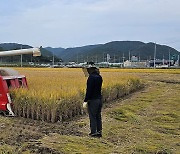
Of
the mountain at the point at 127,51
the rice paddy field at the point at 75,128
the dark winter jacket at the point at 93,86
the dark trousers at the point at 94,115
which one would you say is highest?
the mountain at the point at 127,51

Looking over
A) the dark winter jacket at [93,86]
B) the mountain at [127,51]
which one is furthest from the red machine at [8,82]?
the mountain at [127,51]

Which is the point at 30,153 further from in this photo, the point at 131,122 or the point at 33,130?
the point at 131,122

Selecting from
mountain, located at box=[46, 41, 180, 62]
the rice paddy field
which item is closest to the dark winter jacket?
the rice paddy field

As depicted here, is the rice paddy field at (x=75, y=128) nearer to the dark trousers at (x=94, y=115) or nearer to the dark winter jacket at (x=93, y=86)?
the dark trousers at (x=94, y=115)

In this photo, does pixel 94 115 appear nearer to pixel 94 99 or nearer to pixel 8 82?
pixel 94 99

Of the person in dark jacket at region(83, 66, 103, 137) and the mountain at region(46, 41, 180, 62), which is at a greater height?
the mountain at region(46, 41, 180, 62)

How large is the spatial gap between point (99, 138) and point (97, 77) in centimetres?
122

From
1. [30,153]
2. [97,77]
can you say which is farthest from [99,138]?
[30,153]

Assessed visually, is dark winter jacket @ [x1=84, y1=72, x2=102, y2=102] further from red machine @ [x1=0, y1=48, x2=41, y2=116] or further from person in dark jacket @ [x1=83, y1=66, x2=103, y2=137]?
red machine @ [x1=0, y1=48, x2=41, y2=116]

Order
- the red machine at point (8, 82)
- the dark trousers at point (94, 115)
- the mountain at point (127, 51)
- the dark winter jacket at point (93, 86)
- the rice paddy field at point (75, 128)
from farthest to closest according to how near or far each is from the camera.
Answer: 1. the mountain at point (127, 51)
2. the red machine at point (8, 82)
3. the dark trousers at point (94, 115)
4. the dark winter jacket at point (93, 86)
5. the rice paddy field at point (75, 128)

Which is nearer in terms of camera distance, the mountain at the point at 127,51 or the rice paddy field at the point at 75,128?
the rice paddy field at the point at 75,128

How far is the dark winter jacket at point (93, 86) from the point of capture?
6461 millimetres

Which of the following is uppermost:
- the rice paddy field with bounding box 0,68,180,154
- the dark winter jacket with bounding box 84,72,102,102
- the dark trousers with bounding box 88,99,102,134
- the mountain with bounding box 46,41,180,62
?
the mountain with bounding box 46,41,180,62

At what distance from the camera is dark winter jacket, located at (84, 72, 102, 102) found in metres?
6.46
